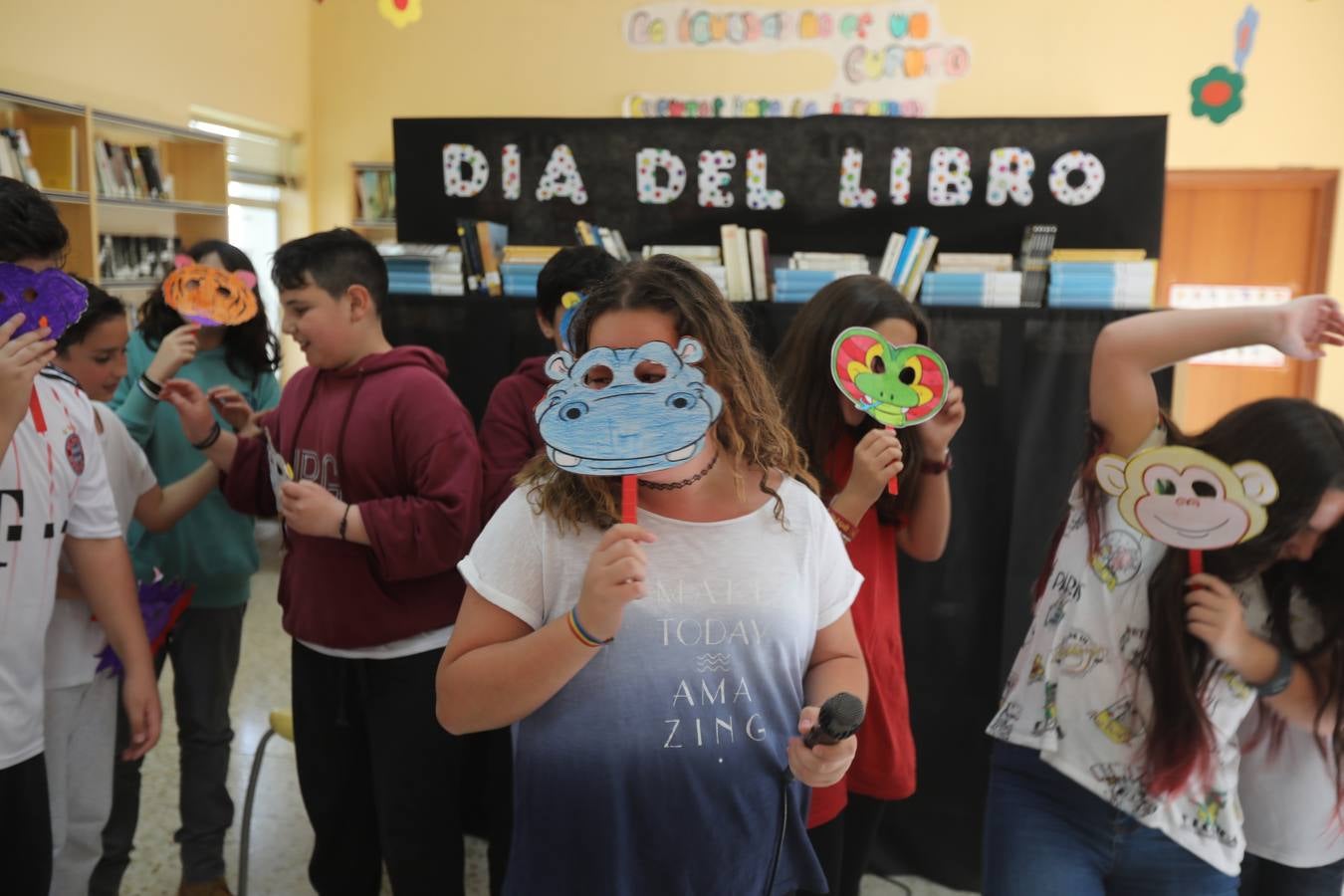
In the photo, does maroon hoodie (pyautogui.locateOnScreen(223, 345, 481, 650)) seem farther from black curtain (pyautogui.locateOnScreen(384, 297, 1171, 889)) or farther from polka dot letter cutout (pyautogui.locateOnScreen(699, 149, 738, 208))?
polka dot letter cutout (pyautogui.locateOnScreen(699, 149, 738, 208))

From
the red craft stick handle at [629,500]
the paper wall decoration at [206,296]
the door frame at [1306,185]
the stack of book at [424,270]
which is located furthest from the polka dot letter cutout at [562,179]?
the door frame at [1306,185]

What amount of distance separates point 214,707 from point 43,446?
108cm

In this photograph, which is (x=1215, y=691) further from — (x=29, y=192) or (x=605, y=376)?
(x=29, y=192)

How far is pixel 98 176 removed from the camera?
473 cm

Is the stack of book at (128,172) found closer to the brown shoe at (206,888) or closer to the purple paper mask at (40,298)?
the brown shoe at (206,888)

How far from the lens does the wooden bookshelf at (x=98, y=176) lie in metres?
4.51

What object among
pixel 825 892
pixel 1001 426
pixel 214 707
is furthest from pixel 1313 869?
pixel 214 707

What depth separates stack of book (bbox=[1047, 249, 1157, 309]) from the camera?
266cm

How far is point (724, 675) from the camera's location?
108 cm

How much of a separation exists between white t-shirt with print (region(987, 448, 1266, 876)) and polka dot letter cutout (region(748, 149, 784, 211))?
191cm

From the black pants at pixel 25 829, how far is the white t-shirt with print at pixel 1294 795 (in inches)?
69.2

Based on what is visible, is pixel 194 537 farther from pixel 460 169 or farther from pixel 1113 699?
pixel 1113 699

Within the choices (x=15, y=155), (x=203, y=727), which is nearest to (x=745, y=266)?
(x=203, y=727)

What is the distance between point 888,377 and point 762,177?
1711mm
